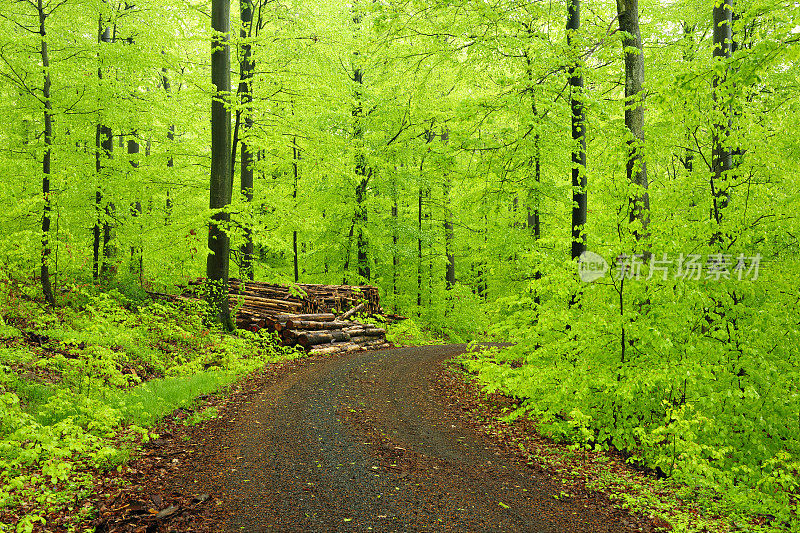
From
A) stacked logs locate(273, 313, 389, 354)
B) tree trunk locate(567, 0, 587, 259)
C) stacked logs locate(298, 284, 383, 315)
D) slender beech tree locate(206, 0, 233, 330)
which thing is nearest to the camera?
tree trunk locate(567, 0, 587, 259)

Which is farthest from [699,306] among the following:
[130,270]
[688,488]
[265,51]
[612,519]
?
[130,270]

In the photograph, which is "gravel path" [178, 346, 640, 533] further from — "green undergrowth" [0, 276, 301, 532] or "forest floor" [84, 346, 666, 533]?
"green undergrowth" [0, 276, 301, 532]

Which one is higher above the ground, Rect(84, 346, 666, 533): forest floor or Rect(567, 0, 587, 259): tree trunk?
Rect(567, 0, 587, 259): tree trunk

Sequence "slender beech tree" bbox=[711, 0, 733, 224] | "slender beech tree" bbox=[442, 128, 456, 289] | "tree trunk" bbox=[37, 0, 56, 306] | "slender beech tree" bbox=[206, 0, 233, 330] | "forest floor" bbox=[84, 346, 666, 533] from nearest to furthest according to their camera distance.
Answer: "forest floor" bbox=[84, 346, 666, 533] < "slender beech tree" bbox=[711, 0, 733, 224] < "tree trunk" bbox=[37, 0, 56, 306] < "slender beech tree" bbox=[206, 0, 233, 330] < "slender beech tree" bbox=[442, 128, 456, 289]

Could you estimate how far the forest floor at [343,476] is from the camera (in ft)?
14.5

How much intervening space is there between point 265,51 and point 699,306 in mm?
13549

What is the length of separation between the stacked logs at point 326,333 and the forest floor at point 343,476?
4.82m

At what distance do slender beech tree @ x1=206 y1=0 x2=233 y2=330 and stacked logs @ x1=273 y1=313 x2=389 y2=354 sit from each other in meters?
1.87

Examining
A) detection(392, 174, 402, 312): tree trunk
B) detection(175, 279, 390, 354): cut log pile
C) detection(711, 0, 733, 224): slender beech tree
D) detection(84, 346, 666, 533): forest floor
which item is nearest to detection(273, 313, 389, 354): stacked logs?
detection(175, 279, 390, 354): cut log pile

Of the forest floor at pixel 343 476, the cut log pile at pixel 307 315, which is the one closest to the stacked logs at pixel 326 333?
the cut log pile at pixel 307 315

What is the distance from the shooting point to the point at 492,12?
8.18 meters

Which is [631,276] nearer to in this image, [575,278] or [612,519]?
[575,278]

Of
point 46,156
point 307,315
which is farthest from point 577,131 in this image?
point 46,156

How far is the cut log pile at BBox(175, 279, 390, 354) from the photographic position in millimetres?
13734
